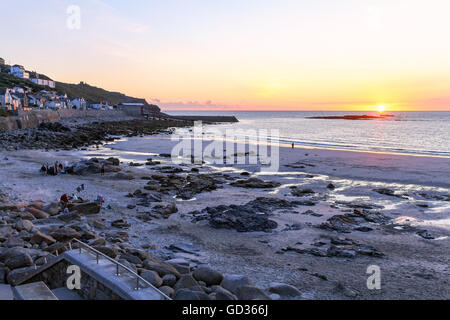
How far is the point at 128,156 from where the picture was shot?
128ft

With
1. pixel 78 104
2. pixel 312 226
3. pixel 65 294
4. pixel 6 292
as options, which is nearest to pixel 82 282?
pixel 65 294

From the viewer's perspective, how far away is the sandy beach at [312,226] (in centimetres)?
1085

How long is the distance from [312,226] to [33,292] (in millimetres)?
11826

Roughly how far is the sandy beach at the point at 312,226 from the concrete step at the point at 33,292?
442 centimetres

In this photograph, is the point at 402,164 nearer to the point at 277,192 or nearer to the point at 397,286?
the point at 277,192

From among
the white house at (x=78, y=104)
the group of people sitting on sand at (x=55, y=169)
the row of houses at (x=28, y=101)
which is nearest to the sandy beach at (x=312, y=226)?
the group of people sitting on sand at (x=55, y=169)

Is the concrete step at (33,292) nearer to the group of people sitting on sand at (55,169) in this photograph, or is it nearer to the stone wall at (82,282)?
the stone wall at (82,282)

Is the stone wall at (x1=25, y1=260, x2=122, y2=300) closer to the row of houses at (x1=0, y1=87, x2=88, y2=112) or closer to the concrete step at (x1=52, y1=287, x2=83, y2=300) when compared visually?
the concrete step at (x1=52, y1=287, x2=83, y2=300)

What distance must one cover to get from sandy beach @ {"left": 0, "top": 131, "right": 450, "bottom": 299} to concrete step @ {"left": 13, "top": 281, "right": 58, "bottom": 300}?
442cm

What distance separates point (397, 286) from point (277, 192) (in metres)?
12.8

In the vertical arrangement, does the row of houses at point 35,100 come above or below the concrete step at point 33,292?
above

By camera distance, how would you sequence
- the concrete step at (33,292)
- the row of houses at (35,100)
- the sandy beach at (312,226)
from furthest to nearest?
the row of houses at (35,100) → the sandy beach at (312,226) → the concrete step at (33,292)

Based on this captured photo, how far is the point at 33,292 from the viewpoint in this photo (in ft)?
24.6
